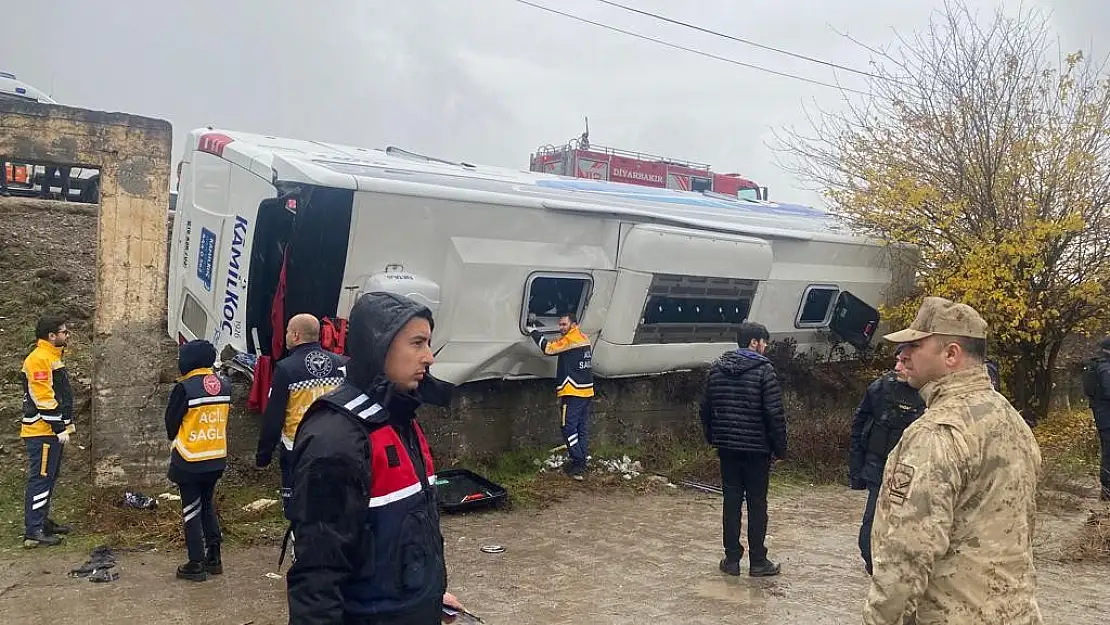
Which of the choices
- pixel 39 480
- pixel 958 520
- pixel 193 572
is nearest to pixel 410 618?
pixel 958 520

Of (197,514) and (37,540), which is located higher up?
(197,514)

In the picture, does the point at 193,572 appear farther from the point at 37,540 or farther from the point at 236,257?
the point at 236,257

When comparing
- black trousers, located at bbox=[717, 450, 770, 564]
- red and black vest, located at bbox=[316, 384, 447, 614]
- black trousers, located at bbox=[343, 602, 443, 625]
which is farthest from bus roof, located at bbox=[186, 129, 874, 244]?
black trousers, located at bbox=[343, 602, 443, 625]

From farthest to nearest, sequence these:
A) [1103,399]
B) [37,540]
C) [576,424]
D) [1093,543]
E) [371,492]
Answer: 1. [576,424]
2. [1103,399]
3. [1093,543]
4. [37,540]
5. [371,492]

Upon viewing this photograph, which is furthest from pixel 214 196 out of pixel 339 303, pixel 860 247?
pixel 860 247

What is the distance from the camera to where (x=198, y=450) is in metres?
5.46

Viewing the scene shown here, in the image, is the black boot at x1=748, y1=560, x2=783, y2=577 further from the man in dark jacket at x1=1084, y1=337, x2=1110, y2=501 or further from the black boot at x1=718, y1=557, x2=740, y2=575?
the man in dark jacket at x1=1084, y1=337, x2=1110, y2=501

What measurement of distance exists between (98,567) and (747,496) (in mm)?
4328

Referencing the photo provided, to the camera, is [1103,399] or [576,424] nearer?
[1103,399]

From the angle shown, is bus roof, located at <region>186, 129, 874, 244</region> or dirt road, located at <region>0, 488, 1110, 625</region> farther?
bus roof, located at <region>186, 129, 874, 244</region>

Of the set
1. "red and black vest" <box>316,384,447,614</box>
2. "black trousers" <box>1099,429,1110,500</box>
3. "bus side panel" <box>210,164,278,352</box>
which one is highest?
"bus side panel" <box>210,164,278,352</box>

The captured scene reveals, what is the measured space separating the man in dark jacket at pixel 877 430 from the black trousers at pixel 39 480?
5.50m

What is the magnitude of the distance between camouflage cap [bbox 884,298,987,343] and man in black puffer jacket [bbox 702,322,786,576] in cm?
292

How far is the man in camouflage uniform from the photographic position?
7.87ft
